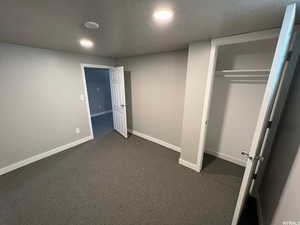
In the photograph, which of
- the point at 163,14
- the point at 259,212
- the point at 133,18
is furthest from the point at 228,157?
the point at 133,18

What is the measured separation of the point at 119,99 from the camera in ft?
11.5

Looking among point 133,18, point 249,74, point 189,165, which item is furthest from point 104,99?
point 249,74

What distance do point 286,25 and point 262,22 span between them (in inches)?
21.5

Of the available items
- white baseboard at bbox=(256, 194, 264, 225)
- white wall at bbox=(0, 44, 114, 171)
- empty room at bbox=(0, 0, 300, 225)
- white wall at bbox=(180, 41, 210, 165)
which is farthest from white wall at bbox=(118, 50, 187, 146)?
white baseboard at bbox=(256, 194, 264, 225)

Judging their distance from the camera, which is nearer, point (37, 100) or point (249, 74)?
point (249, 74)

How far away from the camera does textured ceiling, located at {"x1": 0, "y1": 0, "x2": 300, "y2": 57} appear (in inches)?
38.1

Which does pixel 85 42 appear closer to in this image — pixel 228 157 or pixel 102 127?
pixel 102 127

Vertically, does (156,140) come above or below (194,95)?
below

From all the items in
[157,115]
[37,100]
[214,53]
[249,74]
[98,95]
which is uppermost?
[214,53]

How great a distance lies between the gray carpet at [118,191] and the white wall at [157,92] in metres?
0.77

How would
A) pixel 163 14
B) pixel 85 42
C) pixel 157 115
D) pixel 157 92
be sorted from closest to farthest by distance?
pixel 163 14 < pixel 85 42 < pixel 157 92 < pixel 157 115

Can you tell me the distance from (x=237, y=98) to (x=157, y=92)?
1653 millimetres

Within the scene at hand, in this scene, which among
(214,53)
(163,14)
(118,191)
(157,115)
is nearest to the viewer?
(163,14)

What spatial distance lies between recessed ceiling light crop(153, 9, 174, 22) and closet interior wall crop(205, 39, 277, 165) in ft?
4.60
